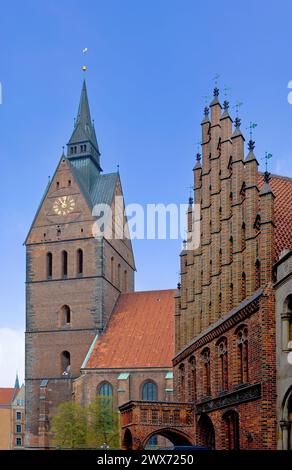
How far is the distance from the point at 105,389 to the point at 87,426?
25.9ft

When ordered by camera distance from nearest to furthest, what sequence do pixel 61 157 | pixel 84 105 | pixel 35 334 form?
pixel 35 334
pixel 61 157
pixel 84 105

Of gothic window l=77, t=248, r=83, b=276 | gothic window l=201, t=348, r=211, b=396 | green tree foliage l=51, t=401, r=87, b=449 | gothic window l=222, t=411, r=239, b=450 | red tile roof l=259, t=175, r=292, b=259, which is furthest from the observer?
gothic window l=77, t=248, r=83, b=276

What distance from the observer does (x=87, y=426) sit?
52.9 m

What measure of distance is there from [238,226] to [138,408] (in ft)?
32.1

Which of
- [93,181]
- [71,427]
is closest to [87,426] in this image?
[71,427]

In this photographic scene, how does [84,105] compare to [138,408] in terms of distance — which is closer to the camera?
[138,408]

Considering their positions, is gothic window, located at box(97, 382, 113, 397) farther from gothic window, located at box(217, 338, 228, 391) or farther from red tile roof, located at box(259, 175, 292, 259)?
red tile roof, located at box(259, 175, 292, 259)

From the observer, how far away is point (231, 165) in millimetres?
29484

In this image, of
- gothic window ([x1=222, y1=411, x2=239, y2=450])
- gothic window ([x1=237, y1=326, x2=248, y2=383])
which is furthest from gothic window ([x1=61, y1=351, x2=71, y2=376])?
gothic window ([x1=237, y1=326, x2=248, y2=383])

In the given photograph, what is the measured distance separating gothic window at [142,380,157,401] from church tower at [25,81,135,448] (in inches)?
236

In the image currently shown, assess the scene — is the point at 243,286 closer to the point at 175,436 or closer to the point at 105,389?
the point at 175,436

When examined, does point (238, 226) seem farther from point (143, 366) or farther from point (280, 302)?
point (143, 366)

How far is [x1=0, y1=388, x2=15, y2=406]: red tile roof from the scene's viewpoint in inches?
4218
